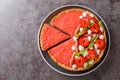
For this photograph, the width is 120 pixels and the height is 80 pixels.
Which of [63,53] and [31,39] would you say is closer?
[63,53]

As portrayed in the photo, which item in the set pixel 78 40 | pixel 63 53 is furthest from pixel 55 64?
pixel 78 40

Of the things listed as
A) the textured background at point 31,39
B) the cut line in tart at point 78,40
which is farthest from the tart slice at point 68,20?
the textured background at point 31,39

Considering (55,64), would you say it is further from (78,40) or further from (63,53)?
(78,40)

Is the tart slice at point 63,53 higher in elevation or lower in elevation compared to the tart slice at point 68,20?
lower

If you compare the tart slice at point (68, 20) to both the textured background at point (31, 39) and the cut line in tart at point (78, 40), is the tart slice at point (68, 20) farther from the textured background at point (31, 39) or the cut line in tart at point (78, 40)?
the textured background at point (31, 39)

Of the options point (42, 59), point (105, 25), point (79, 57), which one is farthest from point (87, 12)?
point (42, 59)

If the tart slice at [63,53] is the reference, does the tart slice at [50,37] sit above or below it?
above
